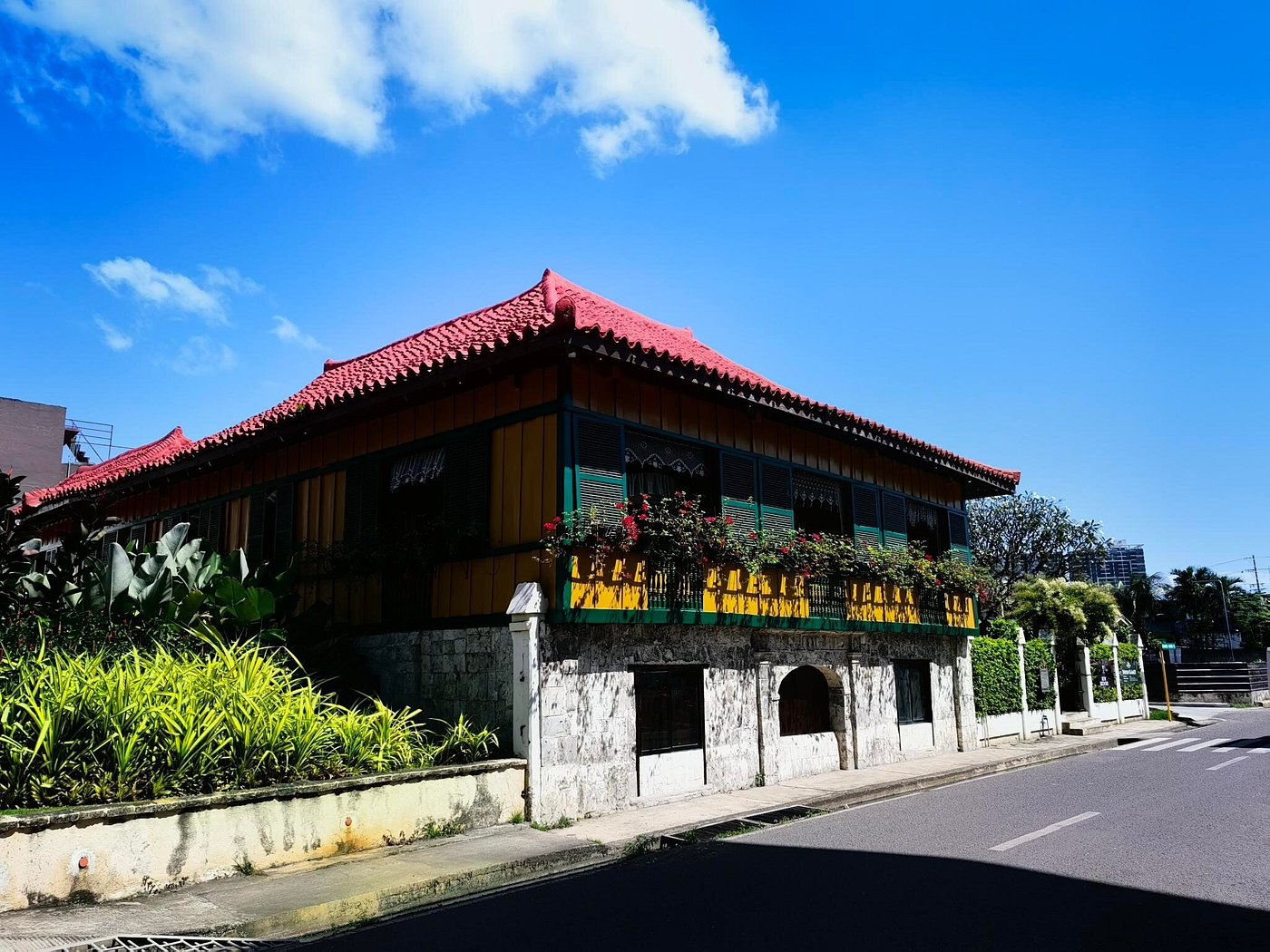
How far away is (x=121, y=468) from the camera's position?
1791cm

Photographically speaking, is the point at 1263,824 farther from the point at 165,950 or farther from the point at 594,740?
the point at 165,950

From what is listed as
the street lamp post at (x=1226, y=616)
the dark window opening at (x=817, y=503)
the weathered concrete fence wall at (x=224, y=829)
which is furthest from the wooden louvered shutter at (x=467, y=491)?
the street lamp post at (x=1226, y=616)

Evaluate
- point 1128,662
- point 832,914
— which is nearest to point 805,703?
point 832,914

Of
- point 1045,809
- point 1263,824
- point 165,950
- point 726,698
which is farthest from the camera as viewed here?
point 726,698

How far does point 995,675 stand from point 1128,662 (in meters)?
12.9

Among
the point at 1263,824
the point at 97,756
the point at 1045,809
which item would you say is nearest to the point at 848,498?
the point at 1045,809

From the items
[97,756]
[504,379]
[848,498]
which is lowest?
[97,756]

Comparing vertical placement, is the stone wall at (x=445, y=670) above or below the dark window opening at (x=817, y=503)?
below

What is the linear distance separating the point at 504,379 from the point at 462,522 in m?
1.86

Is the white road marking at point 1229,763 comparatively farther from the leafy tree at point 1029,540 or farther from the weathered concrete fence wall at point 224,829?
the leafy tree at point 1029,540

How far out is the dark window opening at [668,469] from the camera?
38.4ft

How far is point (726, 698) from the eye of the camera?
12.3m

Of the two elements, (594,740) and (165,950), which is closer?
(165,950)

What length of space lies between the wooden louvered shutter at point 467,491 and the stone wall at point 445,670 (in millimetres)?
1158
